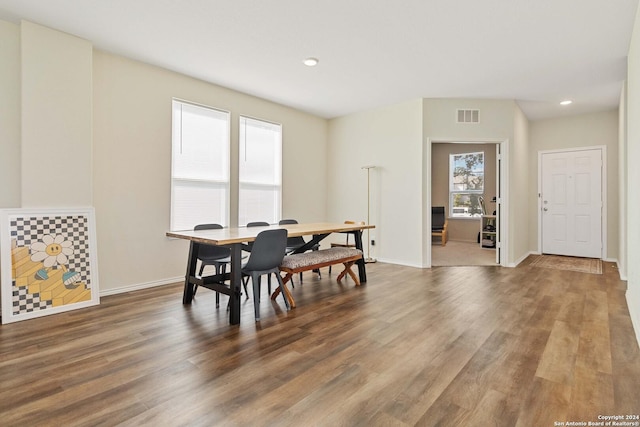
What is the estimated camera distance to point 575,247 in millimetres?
6145

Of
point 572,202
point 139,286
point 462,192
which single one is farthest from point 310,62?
point 462,192

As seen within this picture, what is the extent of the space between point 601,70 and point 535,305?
10.2 ft

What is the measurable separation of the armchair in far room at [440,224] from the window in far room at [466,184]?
0.51 m

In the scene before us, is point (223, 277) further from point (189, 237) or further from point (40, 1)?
point (40, 1)

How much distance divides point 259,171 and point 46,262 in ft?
9.77

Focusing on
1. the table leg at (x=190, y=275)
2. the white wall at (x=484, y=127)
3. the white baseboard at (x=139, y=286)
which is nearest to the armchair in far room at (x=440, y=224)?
the white wall at (x=484, y=127)

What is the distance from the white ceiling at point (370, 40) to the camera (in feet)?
9.26

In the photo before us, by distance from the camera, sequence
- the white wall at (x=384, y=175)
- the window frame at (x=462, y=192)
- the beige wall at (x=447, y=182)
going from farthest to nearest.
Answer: the window frame at (x=462, y=192), the beige wall at (x=447, y=182), the white wall at (x=384, y=175)

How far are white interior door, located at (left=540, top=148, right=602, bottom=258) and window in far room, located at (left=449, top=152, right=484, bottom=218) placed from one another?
2032 mm

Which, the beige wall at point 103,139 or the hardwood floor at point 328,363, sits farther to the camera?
the beige wall at point 103,139

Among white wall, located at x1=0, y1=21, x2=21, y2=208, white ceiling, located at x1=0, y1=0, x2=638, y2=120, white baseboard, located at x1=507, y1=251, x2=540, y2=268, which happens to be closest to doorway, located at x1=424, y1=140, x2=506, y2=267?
white baseboard, located at x1=507, y1=251, x2=540, y2=268

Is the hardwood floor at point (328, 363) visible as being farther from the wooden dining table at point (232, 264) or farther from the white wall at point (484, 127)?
the white wall at point (484, 127)

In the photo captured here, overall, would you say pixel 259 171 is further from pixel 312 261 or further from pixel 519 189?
pixel 519 189

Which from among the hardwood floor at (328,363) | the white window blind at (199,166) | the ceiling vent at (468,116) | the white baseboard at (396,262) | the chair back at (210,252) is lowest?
the hardwood floor at (328,363)
